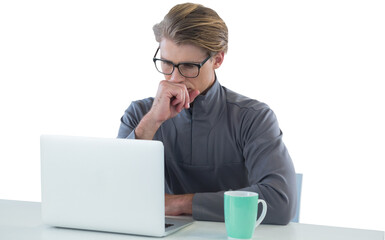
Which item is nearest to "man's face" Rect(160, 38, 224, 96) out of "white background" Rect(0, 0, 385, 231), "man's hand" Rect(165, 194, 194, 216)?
"man's hand" Rect(165, 194, 194, 216)

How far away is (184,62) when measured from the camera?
6.89ft

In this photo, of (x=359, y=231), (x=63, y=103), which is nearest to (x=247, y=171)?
(x=359, y=231)

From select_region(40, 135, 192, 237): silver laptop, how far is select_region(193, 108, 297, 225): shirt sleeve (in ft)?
0.55

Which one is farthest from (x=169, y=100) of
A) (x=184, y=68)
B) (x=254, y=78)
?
(x=254, y=78)

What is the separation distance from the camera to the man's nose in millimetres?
2107

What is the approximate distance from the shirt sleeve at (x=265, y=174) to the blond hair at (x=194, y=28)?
1.00ft

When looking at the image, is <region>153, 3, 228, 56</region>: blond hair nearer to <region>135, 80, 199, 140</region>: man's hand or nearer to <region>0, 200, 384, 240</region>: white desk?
<region>135, 80, 199, 140</region>: man's hand

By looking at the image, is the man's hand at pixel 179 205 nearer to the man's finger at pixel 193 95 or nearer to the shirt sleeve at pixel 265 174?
the shirt sleeve at pixel 265 174

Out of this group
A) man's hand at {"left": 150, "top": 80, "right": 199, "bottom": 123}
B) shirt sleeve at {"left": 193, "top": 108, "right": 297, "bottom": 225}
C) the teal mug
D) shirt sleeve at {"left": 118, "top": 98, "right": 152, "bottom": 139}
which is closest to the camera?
the teal mug

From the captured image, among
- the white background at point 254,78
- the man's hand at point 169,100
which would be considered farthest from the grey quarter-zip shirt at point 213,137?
the white background at point 254,78

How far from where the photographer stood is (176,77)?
2.12 meters

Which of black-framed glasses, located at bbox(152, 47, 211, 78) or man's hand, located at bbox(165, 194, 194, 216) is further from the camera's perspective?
black-framed glasses, located at bbox(152, 47, 211, 78)

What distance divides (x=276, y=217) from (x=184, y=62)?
0.68 meters

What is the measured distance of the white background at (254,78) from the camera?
11.5ft
